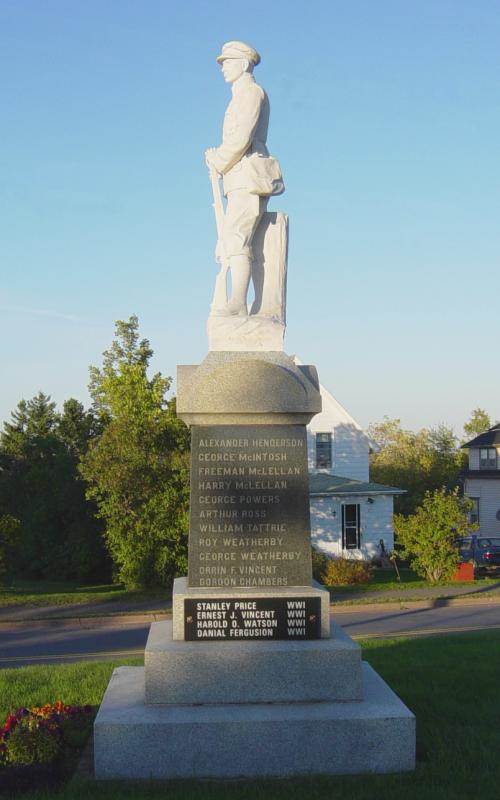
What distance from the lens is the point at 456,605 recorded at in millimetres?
23297

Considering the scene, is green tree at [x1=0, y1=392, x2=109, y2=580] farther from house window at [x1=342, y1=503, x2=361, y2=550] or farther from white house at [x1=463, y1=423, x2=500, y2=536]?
white house at [x1=463, y1=423, x2=500, y2=536]

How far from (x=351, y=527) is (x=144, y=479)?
12509 millimetres

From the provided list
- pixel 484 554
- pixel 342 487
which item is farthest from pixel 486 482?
pixel 342 487

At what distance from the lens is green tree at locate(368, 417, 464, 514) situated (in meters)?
47.8

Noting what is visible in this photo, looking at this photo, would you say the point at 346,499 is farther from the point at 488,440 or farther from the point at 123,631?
the point at 488,440

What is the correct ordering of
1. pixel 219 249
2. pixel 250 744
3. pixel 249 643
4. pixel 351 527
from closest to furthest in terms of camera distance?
pixel 250 744
pixel 249 643
pixel 219 249
pixel 351 527

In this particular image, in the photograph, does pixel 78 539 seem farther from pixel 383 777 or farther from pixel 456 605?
pixel 383 777

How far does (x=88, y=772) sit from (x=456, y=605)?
60.9 feet

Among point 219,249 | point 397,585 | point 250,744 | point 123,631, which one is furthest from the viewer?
point 397,585

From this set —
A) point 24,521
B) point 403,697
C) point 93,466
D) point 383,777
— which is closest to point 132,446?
point 93,466

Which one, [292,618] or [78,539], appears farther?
[78,539]

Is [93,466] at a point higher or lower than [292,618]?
higher

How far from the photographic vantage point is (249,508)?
288 inches

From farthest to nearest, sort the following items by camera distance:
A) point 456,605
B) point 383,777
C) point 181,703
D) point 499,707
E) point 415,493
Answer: point 415,493 → point 456,605 → point 499,707 → point 181,703 → point 383,777
